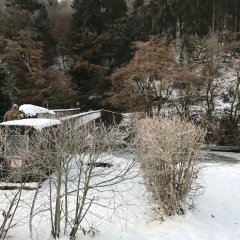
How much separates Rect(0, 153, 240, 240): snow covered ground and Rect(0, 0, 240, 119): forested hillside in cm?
1893

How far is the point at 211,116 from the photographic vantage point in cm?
3391

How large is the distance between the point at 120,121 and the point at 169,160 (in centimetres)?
2096

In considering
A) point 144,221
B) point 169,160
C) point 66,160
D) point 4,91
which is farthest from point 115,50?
point 66,160

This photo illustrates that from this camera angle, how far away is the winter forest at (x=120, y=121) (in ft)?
29.7

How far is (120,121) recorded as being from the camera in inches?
1213

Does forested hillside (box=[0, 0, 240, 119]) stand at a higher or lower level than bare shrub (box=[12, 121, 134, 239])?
higher

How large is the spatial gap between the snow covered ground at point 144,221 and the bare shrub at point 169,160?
378 mm

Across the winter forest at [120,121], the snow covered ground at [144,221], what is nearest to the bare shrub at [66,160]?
the winter forest at [120,121]

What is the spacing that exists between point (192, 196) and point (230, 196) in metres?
1.69

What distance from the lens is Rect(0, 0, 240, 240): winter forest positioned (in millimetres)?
9039

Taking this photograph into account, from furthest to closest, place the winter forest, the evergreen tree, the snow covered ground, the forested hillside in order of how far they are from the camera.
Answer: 1. the forested hillside
2. the evergreen tree
3. the snow covered ground
4. the winter forest

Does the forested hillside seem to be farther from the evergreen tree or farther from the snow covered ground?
the snow covered ground

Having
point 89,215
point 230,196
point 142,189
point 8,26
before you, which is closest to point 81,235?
point 89,215

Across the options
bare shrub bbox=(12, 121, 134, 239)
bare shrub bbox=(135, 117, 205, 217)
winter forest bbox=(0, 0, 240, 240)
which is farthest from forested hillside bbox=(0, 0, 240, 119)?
bare shrub bbox=(12, 121, 134, 239)
